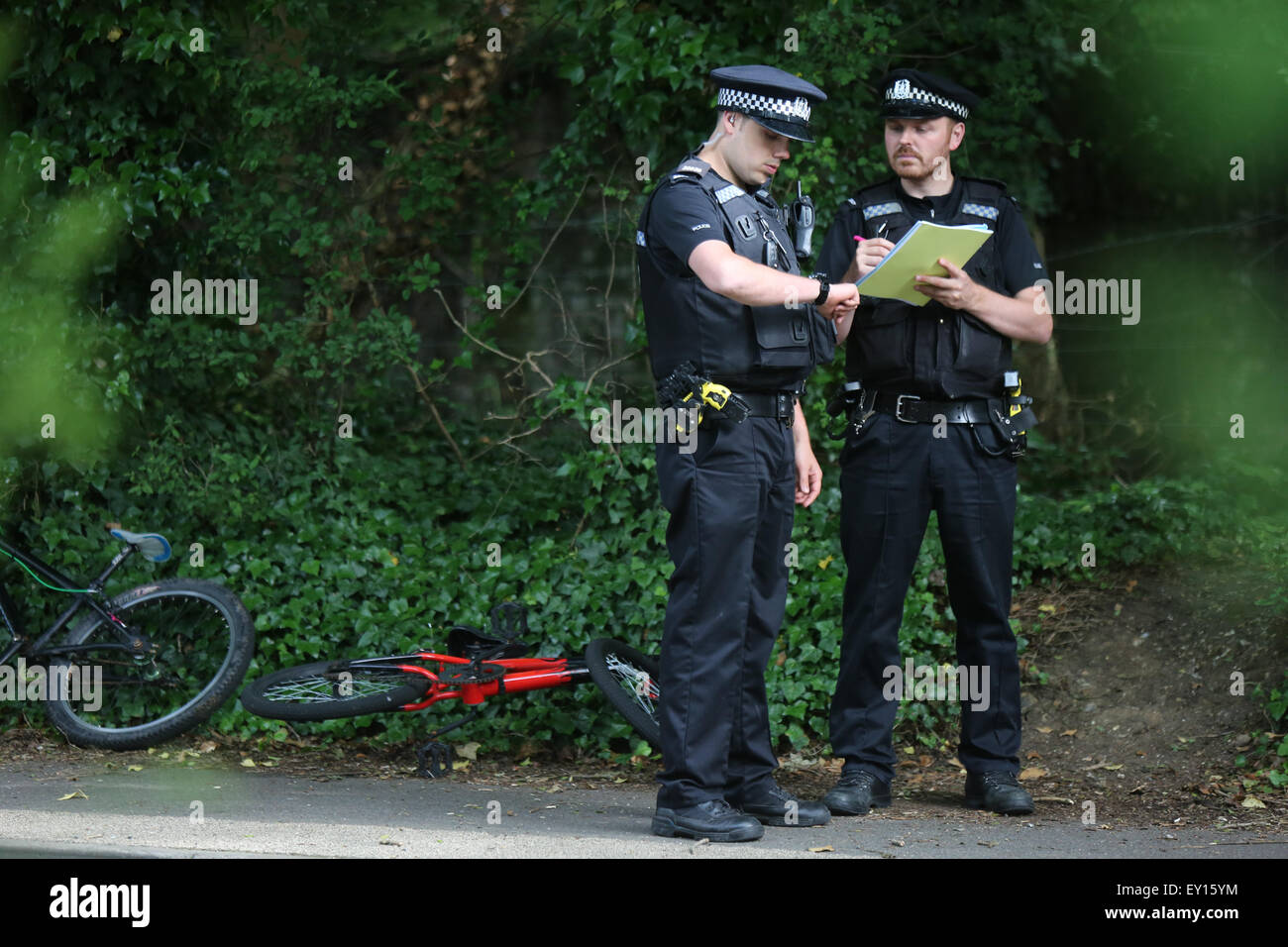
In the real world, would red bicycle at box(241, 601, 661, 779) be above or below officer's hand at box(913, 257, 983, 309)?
below

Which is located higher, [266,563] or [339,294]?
[339,294]

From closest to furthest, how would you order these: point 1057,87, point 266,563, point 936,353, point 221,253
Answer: point 936,353 < point 266,563 < point 221,253 < point 1057,87

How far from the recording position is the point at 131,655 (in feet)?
22.5

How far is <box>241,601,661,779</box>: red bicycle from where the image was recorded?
6211 millimetres

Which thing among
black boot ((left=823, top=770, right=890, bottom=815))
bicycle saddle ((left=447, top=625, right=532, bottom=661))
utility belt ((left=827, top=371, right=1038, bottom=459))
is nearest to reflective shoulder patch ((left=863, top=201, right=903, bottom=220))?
utility belt ((left=827, top=371, right=1038, bottom=459))

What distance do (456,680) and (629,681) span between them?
2.32 feet

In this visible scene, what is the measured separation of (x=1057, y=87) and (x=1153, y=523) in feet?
9.30

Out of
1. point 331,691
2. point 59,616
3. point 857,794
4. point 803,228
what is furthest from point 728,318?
point 59,616

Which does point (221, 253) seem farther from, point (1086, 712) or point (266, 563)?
point (1086, 712)

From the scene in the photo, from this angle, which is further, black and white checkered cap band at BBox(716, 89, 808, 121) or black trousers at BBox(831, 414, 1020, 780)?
black trousers at BBox(831, 414, 1020, 780)

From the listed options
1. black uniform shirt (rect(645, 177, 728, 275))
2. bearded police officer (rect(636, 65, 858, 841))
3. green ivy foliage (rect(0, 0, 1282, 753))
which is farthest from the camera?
green ivy foliage (rect(0, 0, 1282, 753))

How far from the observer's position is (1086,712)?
6809mm

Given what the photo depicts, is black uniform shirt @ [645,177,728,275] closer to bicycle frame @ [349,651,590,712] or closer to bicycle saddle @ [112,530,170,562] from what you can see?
bicycle frame @ [349,651,590,712]

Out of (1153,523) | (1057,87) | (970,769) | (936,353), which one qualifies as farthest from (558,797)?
(1057,87)
